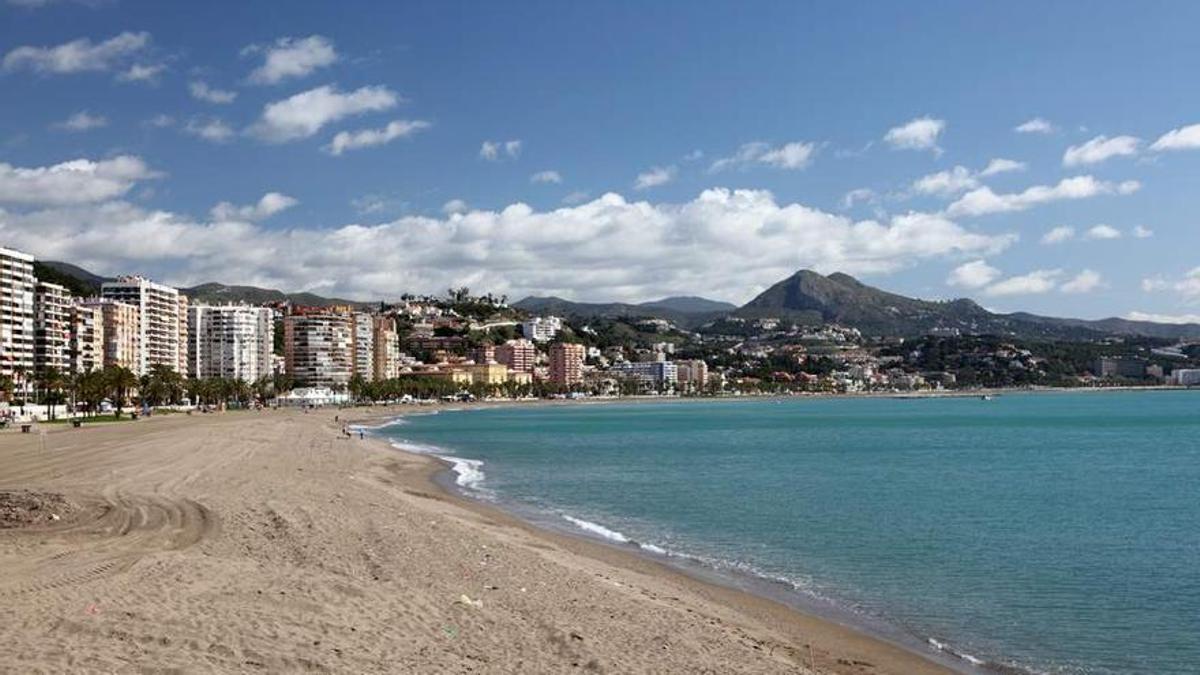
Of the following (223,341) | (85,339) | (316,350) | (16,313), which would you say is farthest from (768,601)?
(316,350)

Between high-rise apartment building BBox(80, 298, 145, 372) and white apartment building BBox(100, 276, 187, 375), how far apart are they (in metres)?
1.90

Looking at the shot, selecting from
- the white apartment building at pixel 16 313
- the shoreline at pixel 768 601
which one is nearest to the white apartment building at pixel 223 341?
the white apartment building at pixel 16 313

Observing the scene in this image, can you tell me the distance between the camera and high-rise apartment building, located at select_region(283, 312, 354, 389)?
18975 centimetres

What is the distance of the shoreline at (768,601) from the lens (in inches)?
481

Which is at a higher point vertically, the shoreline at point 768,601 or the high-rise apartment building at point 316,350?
the high-rise apartment building at point 316,350

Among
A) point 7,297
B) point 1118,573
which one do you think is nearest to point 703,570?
point 1118,573

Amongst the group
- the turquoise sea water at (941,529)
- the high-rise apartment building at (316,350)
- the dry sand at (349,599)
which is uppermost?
the high-rise apartment building at (316,350)

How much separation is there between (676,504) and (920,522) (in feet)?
21.6

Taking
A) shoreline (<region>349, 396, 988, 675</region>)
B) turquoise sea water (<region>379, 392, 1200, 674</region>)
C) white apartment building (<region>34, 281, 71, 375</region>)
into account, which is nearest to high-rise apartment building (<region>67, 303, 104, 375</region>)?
white apartment building (<region>34, 281, 71, 375</region>)

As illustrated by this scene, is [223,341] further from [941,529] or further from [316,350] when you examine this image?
[941,529]

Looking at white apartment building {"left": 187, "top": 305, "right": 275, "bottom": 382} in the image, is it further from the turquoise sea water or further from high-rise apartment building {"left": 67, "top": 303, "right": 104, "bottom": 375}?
the turquoise sea water

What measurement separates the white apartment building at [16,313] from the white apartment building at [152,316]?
30.3 meters

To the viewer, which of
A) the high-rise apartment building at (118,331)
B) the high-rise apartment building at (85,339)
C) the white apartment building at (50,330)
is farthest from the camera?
the high-rise apartment building at (118,331)

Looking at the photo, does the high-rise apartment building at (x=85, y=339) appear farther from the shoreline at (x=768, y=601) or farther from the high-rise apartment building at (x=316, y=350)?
the shoreline at (x=768, y=601)
